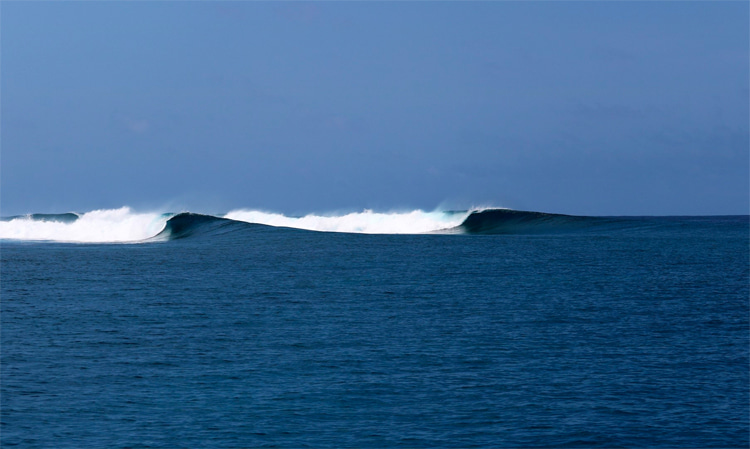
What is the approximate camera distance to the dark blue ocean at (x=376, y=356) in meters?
10.2

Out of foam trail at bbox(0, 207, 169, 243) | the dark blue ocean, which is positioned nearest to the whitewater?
foam trail at bbox(0, 207, 169, 243)

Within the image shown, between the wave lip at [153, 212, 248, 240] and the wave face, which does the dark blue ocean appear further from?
the wave face

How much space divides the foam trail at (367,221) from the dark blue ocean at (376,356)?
30.5 metres

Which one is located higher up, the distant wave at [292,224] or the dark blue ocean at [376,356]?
the distant wave at [292,224]

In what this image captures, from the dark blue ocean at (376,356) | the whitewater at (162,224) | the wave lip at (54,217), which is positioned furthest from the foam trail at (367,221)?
the dark blue ocean at (376,356)

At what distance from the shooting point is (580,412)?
10.9 meters

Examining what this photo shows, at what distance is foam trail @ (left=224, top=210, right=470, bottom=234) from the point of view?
6106 centimetres

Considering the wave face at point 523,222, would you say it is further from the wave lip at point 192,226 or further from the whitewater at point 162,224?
the wave lip at point 192,226

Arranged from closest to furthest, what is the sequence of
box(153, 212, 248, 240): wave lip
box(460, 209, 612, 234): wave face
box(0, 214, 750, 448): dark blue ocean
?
box(0, 214, 750, 448): dark blue ocean, box(153, 212, 248, 240): wave lip, box(460, 209, 612, 234): wave face

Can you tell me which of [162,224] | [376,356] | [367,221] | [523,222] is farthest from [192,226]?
[376,356]

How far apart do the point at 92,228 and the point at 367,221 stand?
20.8 meters

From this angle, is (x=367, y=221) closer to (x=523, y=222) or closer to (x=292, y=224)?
(x=292, y=224)

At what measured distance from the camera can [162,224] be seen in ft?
186

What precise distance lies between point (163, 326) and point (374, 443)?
363 inches
